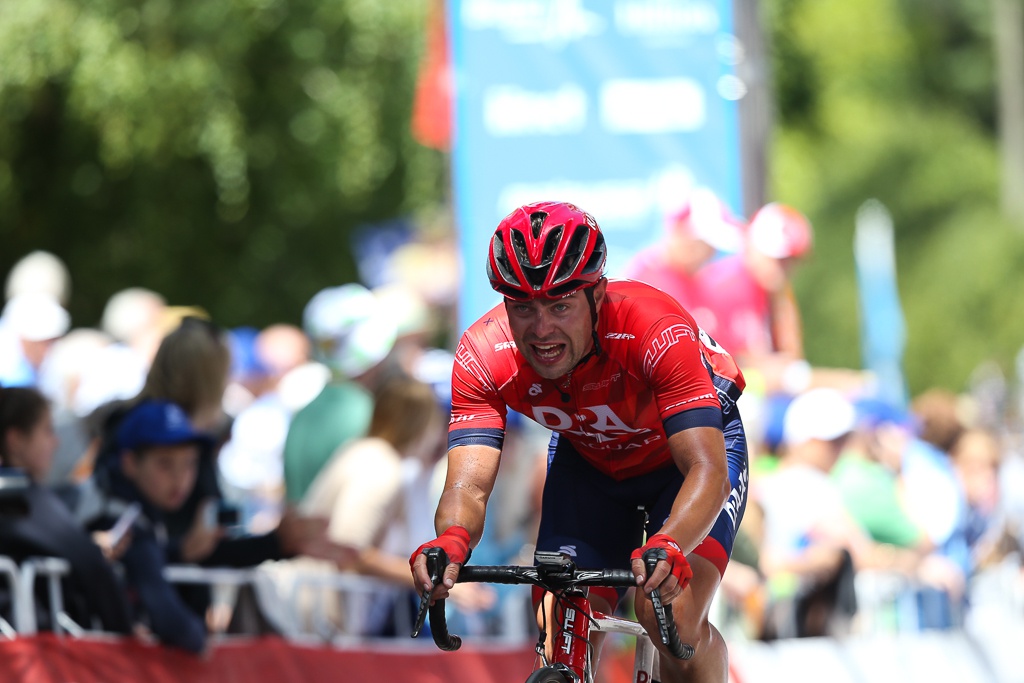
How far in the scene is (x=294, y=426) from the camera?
884cm

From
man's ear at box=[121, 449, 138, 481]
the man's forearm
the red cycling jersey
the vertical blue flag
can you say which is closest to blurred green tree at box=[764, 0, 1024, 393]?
the vertical blue flag

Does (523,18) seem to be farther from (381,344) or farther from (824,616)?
(824,616)

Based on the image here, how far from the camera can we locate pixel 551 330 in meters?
5.27

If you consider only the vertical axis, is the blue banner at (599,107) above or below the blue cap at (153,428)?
above

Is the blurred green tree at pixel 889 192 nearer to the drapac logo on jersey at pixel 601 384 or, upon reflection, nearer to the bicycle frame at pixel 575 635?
the drapac logo on jersey at pixel 601 384

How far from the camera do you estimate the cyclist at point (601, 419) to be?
5189 millimetres

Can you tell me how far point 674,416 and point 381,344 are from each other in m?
4.65

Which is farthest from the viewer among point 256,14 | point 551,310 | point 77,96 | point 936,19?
point 936,19

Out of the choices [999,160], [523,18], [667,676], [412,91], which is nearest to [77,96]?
[412,91]

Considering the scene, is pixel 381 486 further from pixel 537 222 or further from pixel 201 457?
pixel 537 222

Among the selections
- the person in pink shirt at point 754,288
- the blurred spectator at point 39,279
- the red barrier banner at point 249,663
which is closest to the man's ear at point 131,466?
the red barrier banner at point 249,663

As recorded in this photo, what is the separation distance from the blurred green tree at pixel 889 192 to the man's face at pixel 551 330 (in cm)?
2940

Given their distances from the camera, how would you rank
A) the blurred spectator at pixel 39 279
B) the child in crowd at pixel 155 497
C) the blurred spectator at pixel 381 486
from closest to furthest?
the child in crowd at pixel 155 497, the blurred spectator at pixel 381 486, the blurred spectator at pixel 39 279

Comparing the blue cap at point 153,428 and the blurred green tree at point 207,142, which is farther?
the blurred green tree at point 207,142
